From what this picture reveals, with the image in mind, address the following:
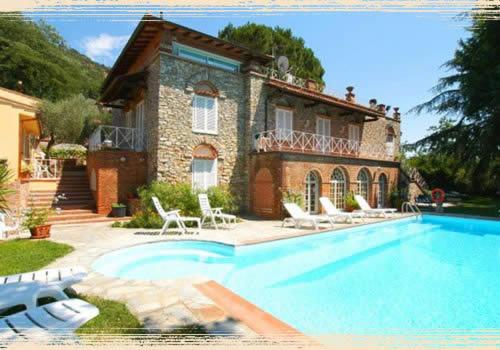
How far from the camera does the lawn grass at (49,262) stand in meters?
3.14

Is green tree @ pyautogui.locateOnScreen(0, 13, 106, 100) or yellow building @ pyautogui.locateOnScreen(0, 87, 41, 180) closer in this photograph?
yellow building @ pyautogui.locateOnScreen(0, 87, 41, 180)

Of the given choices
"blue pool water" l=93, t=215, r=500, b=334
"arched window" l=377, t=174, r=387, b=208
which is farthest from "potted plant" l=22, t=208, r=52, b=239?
"arched window" l=377, t=174, r=387, b=208

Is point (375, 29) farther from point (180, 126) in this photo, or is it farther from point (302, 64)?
point (302, 64)

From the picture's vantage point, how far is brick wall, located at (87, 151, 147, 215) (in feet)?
39.2

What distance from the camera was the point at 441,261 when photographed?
8.02 m

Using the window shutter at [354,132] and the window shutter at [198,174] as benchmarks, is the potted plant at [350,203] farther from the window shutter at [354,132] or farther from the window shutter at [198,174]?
the window shutter at [198,174]

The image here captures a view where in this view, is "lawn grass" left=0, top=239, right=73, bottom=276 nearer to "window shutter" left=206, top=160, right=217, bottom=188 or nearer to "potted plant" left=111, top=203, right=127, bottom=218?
"potted plant" left=111, top=203, right=127, bottom=218

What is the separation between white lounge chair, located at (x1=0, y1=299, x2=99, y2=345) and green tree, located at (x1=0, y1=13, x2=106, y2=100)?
2612 centimetres

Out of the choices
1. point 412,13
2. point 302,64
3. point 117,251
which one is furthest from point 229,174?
point 302,64

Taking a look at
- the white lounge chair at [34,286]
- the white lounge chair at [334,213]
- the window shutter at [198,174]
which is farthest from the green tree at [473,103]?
the white lounge chair at [34,286]

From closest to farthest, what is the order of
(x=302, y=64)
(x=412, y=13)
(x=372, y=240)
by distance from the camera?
1. (x=412, y=13)
2. (x=372, y=240)
3. (x=302, y=64)

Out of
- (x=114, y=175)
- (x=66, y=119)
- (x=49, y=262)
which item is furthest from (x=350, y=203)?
(x=66, y=119)

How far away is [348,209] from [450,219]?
5.09 metres

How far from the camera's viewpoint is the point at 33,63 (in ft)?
75.9
